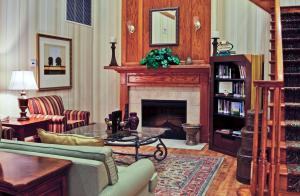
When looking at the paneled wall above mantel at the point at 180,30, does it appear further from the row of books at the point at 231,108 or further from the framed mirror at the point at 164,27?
the row of books at the point at 231,108

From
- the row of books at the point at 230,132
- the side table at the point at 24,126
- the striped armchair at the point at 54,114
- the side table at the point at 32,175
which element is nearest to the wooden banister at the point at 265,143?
the side table at the point at 32,175

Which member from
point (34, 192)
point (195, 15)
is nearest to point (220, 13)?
point (195, 15)

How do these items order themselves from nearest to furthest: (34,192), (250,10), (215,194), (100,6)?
(34,192) → (215,194) → (250,10) → (100,6)

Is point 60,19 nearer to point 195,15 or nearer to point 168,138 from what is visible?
point 195,15

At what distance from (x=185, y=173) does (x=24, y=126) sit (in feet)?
7.49

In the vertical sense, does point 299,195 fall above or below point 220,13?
below

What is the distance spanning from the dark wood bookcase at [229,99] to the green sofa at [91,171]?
11.1 feet

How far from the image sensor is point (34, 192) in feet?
5.87

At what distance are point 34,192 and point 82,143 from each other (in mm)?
765

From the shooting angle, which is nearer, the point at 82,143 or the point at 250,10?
the point at 82,143

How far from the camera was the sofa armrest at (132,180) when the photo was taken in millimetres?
2223

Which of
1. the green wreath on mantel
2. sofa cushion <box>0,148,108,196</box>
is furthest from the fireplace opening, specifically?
sofa cushion <box>0,148,108,196</box>

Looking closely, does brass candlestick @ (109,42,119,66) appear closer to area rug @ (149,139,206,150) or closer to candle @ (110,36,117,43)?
candle @ (110,36,117,43)

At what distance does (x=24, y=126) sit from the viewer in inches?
195
